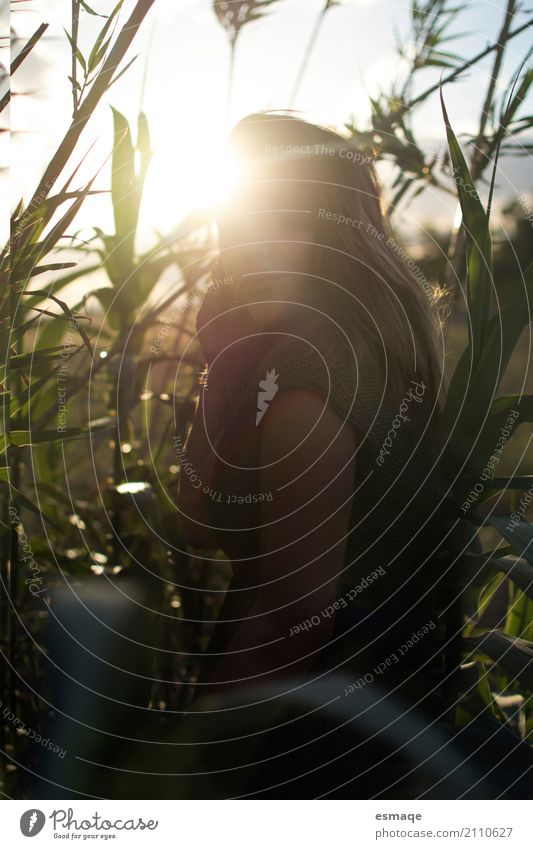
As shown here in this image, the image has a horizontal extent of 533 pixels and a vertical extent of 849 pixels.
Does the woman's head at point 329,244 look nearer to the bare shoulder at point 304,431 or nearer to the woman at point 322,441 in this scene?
the woman at point 322,441

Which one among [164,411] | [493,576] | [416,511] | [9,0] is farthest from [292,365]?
[164,411]

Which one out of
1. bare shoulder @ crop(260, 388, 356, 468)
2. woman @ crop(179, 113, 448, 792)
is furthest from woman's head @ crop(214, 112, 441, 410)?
bare shoulder @ crop(260, 388, 356, 468)

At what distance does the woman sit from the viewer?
2.93 ft

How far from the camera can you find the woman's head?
38.4 inches

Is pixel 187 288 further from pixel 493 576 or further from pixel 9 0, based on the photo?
pixel 493 576


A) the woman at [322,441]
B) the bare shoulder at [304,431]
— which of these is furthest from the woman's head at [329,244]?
the bare shoulder at [304,431]

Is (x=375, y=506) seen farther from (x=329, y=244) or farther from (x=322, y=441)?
(x=329, y=244)

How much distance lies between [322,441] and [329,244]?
0.90 feet

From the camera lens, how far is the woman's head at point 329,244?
977 mm

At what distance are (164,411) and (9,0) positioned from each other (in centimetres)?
94

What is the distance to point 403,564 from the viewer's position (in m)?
0.97

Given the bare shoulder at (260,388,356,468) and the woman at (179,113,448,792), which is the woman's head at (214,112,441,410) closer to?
the woman at (179,113,448,792)

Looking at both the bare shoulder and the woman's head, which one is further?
the woman's head

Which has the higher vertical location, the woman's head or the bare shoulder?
the woman's head
